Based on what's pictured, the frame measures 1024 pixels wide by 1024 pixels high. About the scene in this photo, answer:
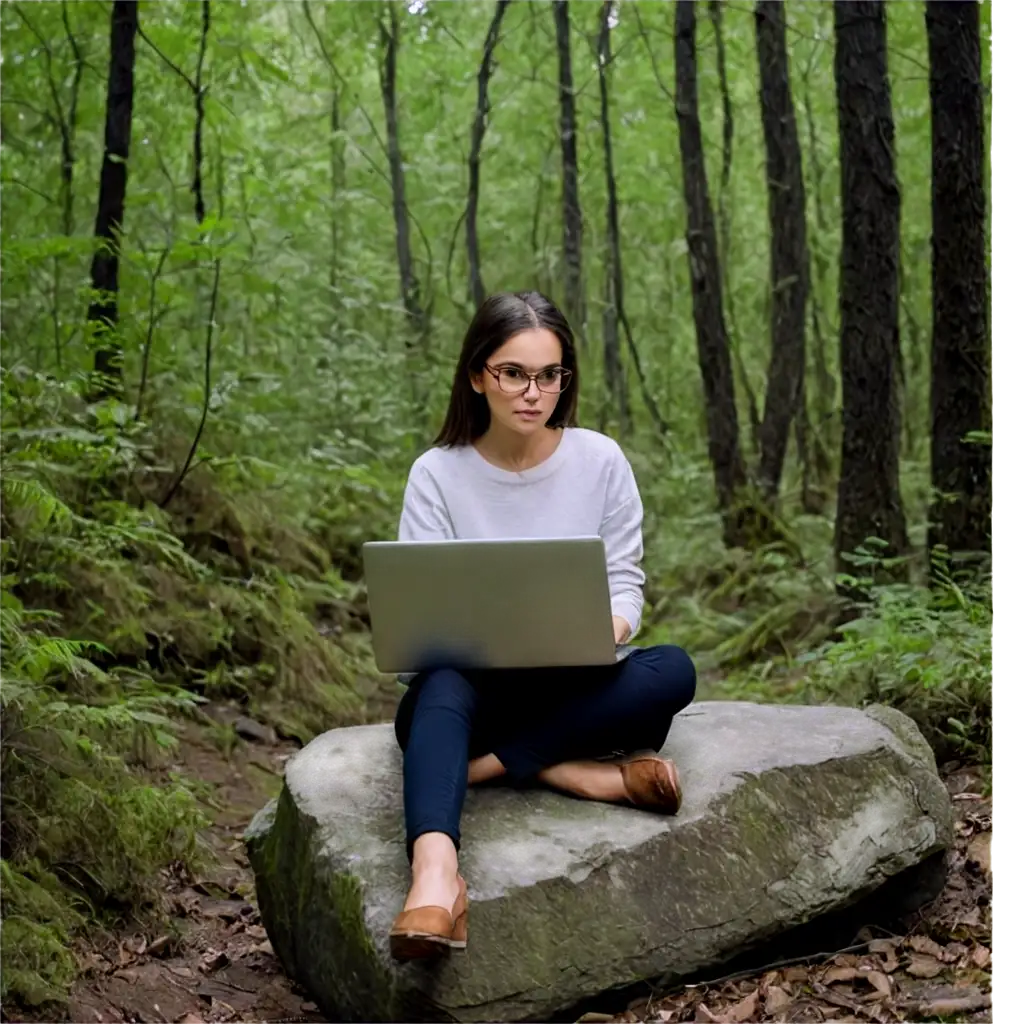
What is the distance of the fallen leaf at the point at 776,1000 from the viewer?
109 inches

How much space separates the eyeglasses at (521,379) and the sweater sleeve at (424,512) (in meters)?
0.33

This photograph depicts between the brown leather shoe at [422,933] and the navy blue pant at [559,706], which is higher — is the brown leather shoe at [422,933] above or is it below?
below

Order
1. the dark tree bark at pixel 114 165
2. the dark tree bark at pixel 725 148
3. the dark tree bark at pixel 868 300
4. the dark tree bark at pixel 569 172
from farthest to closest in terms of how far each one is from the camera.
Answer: the dark tree bark at pixel 725 148
the dark tree bark at pixel 569 172
the dark tree bark at pixel 868 300
the dark tree bark at pixel 114 165

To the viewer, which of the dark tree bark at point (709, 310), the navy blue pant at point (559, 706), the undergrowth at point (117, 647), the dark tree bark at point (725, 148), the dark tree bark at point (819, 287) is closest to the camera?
the navy blue pant at point (559, 706)

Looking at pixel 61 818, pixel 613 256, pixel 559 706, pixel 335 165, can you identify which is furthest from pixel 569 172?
pixel 61 818

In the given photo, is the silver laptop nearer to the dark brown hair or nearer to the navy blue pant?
the navy blue pant

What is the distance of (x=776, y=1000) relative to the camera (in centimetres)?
281

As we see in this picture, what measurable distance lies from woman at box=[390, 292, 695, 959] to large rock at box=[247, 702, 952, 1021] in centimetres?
13

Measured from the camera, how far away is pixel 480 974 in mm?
2615

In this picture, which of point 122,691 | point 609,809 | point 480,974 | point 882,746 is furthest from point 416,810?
point 122,691

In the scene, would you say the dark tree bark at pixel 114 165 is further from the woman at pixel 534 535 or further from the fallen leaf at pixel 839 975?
the fallen leaf at pixel 839 975

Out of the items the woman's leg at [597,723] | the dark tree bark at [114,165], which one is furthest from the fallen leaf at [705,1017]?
the dark tree bark at [114,165]

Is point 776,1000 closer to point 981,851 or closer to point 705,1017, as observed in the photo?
point 705,1017

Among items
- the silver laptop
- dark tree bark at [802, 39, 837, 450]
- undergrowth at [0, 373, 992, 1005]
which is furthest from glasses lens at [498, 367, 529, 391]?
dark tree bark at [802, 39, 837, 450]
